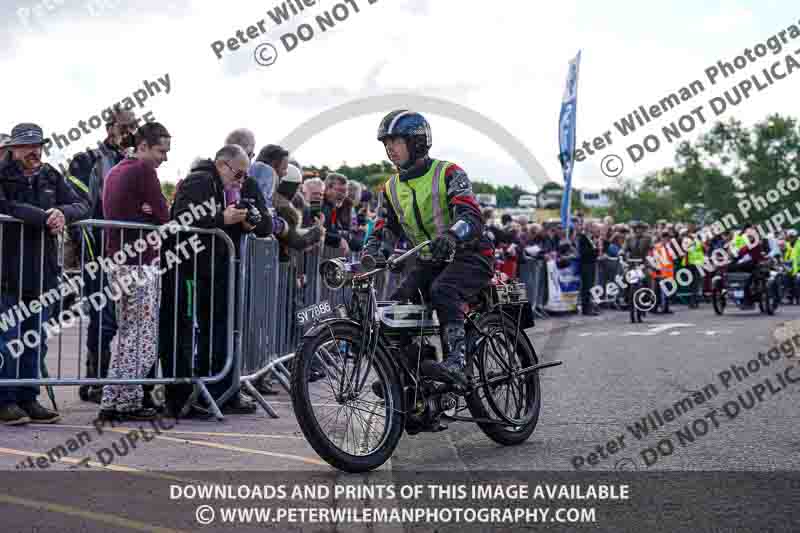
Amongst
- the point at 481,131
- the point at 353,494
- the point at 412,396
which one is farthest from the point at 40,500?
the point at 481,131

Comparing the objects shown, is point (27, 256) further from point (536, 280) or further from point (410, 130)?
→ point (536, 280)

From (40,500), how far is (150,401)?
3106 mm

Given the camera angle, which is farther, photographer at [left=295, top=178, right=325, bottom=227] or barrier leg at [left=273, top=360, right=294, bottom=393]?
photographer at [left=295, top=178, right=325, bottom=227]

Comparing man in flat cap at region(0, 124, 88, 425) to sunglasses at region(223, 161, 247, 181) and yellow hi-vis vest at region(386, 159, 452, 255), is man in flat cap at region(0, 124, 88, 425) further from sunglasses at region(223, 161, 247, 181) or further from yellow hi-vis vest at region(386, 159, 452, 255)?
yellow hi-vis vest at region(386, 159, 452, 255)

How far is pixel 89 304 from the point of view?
25.5 feet

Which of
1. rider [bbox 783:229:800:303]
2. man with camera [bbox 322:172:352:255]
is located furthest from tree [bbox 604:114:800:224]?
man with camera [bbox 322:172:352:255]

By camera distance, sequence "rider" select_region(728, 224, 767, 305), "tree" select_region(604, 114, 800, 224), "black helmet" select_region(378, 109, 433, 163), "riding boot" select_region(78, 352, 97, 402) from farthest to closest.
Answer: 1. "tree" select_region(604, 114, 800, 224)
2. "rider" select_region(728, 224, 767, 305)
3. "riding boot" select_region(78, 352, 97, 402)
4. "black helmet" select_region(378, 109, 433, 163)

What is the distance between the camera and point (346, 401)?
18.7 ft

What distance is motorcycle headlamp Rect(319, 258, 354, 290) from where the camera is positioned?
5895mm

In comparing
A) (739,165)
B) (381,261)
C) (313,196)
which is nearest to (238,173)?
(381,261)

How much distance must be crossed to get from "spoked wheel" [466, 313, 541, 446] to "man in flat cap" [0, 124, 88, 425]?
266 centimetres

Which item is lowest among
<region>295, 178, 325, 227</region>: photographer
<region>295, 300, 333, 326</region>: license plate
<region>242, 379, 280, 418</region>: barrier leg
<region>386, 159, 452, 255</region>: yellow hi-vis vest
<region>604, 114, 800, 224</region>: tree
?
<region>242, 379, 280, 418</region>: barrier leg

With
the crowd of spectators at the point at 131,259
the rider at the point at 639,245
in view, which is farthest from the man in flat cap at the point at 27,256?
the rider at the point at 639,245

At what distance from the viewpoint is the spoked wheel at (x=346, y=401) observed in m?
5.44
